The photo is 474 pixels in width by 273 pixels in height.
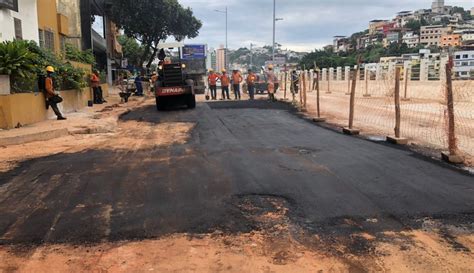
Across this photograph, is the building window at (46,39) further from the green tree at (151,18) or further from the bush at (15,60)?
the green tree at (151,18)

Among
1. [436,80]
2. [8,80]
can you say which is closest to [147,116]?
[8,80]

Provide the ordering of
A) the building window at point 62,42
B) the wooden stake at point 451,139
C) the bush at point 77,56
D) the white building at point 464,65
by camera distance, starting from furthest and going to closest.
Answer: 1. the white building at point 464,65
2. the bush at point 77,56
3. the building window at point 62,42
4. the wooden stake at point 451,139

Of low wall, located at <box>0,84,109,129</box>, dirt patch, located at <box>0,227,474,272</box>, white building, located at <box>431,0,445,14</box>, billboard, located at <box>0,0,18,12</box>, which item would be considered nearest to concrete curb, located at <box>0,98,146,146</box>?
low wall, located at <box>0,84,109,129</box>

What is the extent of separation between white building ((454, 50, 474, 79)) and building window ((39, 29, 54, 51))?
1935 centimetres

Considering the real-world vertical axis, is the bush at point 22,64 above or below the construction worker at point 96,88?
above

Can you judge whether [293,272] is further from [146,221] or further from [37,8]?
[37,8]

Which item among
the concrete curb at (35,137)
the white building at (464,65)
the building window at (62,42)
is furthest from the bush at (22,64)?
the white building at (464,65)

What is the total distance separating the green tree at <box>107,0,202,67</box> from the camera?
44094 millimetres

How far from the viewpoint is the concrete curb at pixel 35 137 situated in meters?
10.9

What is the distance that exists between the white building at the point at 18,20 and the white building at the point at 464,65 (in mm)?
19510

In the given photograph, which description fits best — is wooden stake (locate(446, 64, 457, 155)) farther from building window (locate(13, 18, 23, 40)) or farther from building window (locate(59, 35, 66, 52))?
building window (locate(59, 35, 66, 52))

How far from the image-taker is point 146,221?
5207mm

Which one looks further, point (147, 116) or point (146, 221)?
point (147, 116)

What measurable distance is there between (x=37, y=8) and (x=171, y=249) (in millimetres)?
18226
